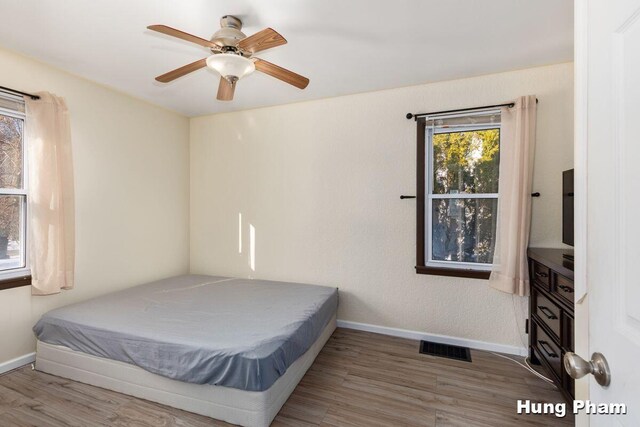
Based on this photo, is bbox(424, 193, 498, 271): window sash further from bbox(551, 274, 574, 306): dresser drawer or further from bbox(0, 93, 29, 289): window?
bbox(0, 93, 29, 289): window

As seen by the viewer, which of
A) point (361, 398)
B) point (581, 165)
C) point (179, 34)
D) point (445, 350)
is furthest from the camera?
point (445, 350)

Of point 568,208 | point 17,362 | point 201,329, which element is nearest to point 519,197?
point 568,208

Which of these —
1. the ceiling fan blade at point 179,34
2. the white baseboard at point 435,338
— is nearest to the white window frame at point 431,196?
the white baseboard at point 435,338

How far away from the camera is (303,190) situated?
3.26 meters

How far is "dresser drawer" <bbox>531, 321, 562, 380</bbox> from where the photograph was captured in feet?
6.01

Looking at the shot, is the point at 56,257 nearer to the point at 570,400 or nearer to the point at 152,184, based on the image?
the point at 152,184

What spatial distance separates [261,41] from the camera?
164 cm

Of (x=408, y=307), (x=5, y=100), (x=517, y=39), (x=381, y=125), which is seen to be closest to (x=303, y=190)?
(x=381, y=125)

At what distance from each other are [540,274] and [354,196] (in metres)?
1.71

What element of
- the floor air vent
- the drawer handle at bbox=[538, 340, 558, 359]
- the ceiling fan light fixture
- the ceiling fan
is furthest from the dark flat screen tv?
the ceiling fan light fixture

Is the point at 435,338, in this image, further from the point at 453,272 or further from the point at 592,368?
the point at 592,368

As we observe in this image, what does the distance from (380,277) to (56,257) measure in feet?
9.47

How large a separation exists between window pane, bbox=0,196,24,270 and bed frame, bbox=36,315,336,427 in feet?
2.32

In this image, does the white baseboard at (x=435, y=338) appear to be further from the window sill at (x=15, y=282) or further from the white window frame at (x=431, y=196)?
the window sill at (x=15, y=282)
